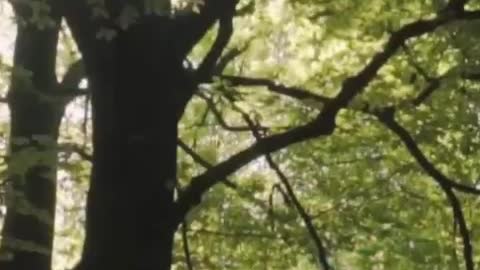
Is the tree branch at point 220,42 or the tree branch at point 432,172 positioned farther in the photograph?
the tree branch at point 432,172

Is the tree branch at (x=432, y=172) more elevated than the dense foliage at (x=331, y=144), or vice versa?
the dense foliage at (x=331, y=144)

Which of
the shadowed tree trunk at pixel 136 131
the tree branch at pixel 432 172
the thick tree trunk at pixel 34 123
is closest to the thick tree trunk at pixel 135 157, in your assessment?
the shadowed tree trunk at pixel 136 131

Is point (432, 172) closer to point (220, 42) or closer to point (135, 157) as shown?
point (220, 42)

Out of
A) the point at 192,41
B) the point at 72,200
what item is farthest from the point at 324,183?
the point at 192,41

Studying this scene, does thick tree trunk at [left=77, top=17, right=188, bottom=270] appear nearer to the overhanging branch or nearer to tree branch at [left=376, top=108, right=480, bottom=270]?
the overhanging branch

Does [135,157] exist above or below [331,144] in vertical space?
below

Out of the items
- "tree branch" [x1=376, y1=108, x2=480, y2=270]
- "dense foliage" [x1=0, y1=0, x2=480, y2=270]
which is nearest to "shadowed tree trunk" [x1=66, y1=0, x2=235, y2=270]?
"tree branch" [x1=376, y1=108, x2=480, y2=270]

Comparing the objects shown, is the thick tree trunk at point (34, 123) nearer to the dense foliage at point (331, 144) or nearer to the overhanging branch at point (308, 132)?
the dense foliage at point (331, 144)

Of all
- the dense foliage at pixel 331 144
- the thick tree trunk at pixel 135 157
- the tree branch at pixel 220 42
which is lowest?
the thick tree trunk at pixel 135 157

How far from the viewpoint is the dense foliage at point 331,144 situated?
582cm

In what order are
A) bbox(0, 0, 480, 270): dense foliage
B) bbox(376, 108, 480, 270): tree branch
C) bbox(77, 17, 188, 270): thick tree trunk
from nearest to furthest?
bbox(77, 17, 188, 270): thick tree trunk → bbox(376, 108, 480, 270): tree branch → bbox(0, 0, 480, 270): dense foliage

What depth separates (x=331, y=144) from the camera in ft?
23.9

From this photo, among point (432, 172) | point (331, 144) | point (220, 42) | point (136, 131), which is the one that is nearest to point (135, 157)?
point (136, 131)

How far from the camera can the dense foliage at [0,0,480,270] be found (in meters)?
5.82
